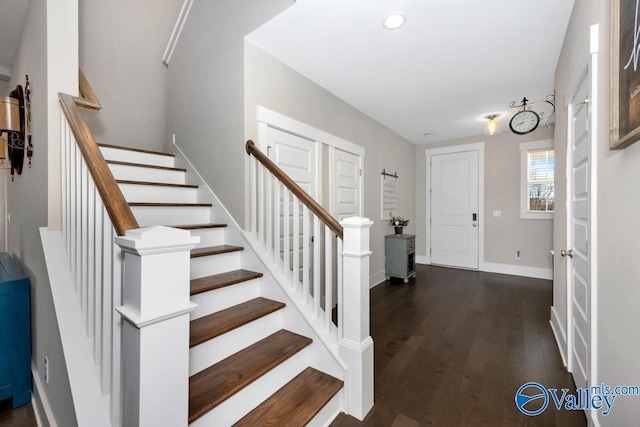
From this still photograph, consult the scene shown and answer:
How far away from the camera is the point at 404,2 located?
1872mm

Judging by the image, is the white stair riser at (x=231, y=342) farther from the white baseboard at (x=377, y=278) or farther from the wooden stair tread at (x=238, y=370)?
the white baseboard at (x=377, y=278)

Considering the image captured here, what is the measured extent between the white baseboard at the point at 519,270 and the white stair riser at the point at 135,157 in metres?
5.39

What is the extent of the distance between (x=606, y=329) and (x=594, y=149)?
2.87 ft

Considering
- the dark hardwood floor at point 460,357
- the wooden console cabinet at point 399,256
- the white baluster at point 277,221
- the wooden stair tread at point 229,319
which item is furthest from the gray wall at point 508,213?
the wooden stair tread at point 229,319

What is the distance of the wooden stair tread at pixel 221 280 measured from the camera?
1.70 meters

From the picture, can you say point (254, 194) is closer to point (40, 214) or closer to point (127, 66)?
point (40, 214)

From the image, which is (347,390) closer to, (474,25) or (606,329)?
(606,329)

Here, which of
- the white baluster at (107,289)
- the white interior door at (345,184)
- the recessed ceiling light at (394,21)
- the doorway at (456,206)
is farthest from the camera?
the doorway at (456,206)

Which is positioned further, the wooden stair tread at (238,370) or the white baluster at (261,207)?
the white baluster at (261,207)

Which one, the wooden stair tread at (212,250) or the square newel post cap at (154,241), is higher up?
the square newel post cap at (154,241)

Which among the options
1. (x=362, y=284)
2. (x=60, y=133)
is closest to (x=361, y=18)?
(x=362, y=284)

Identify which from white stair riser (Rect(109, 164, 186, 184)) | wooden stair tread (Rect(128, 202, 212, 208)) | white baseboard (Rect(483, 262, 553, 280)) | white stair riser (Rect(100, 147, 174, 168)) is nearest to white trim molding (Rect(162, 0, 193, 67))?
white stair riser (Rect(100, 147, 174, 168))

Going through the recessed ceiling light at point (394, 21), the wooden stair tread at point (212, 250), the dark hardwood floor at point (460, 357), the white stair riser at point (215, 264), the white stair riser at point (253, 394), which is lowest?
the dark hardwood floor at point (460, 357)

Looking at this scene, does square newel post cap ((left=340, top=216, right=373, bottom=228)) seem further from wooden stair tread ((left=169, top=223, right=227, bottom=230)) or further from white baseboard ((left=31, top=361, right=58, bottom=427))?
white baseboard ((left=31, top=361, right=58, bottom=427))
